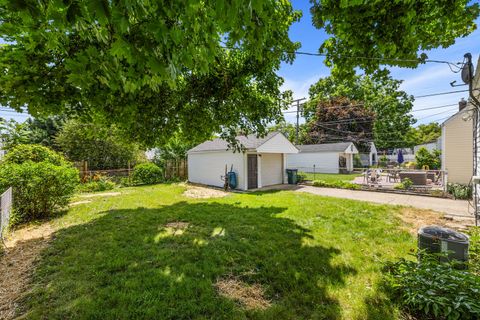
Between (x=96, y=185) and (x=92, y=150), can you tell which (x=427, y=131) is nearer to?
(x=96, y=185)

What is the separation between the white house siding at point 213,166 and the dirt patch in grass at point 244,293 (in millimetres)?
9460

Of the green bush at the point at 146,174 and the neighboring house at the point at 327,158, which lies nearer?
the green bush at the point at 146,174

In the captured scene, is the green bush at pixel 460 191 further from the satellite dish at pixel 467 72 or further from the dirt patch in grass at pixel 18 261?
the dirt patch in grass at pixel 18 261

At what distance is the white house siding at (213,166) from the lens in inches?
505

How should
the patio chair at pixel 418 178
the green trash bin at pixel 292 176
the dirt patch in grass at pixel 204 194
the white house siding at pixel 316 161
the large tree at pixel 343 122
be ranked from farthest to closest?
the large tree at pixel 343 122
the white house siding at pixel 316 161
the green trash bin at pixel 292 176
the dirt patch in grass at pixel 204 194
the patio chair at pixel 418 178

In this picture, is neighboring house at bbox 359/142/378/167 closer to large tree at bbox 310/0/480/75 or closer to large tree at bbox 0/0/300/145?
large tree at bbox 0/0/300/145

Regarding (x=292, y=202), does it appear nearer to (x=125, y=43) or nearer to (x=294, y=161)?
(x=125, y=43)

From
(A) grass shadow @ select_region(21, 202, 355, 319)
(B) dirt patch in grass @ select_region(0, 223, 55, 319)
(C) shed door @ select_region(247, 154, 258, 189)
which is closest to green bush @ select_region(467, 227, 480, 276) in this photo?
(A) grass shadow @ select_region(21, 202, 355, 319)

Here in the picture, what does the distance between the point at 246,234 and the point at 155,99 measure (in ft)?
14.3

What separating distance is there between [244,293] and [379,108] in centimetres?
3972

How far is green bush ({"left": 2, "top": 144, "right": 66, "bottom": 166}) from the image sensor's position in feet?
25.6

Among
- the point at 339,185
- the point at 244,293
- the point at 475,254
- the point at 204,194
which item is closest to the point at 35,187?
the point at 204,194

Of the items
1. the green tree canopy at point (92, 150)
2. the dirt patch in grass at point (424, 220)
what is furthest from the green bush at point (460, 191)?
the green tree canopy at point (92, 150)

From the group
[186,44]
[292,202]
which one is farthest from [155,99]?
[292,202]
